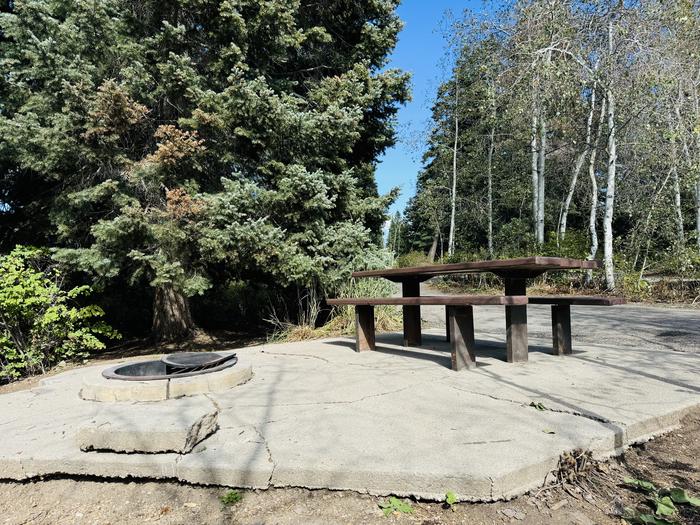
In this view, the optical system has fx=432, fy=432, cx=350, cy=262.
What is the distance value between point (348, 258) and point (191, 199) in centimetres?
229

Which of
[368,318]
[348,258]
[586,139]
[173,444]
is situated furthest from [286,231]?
[586,139]

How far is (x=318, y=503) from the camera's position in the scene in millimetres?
1749

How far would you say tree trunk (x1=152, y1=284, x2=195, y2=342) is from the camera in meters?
7.90

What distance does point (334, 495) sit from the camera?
1789 millimetres

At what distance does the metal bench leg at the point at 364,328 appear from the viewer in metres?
4.70

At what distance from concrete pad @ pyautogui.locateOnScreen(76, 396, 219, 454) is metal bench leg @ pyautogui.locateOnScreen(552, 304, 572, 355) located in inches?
124

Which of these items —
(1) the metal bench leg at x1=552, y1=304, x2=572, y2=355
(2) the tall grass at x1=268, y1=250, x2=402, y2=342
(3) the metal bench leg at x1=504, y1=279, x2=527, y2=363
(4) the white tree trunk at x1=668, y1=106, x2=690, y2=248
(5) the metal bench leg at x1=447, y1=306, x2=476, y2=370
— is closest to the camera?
(5) the metal bench leg at x1=447, y1=306, x2=476, y2=370

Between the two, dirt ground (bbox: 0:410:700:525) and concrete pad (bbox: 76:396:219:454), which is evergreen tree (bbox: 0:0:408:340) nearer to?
concrete pad (bbox: 76:396:219:454)

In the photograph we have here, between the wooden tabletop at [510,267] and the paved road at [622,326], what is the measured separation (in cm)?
192

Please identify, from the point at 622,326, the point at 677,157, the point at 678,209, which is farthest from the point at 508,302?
the point at 678,209

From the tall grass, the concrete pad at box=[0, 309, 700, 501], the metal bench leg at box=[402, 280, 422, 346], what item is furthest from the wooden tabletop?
the tall grass

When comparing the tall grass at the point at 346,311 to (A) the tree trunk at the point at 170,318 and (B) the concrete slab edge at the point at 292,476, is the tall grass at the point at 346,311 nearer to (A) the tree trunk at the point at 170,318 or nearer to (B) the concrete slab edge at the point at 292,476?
(A) the tree trunk at the point at 170,318

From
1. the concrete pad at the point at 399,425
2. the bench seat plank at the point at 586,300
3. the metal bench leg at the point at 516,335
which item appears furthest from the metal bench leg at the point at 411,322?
the bench seat plank at the point at 586,300

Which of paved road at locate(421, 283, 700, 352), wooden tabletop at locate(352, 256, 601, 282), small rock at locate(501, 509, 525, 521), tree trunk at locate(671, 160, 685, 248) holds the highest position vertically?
tree trunk at locate(671, 160, 685, 248)
